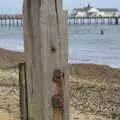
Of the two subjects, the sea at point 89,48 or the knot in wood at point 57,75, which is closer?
the knot in wood at point 57,75


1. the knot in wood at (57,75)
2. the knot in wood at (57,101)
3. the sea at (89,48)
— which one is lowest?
the sea at (89,48)

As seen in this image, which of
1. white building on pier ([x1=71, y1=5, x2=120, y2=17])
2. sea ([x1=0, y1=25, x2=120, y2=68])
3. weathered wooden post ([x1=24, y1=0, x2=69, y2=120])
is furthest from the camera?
white building on pier ([x1=71, y1=5, x2=120, y2=17])

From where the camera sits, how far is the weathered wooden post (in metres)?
2.20

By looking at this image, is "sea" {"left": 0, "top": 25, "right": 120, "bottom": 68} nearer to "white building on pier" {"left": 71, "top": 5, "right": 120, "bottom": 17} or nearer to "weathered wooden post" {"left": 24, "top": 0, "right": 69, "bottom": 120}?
"weathered wooden post" {"left": 24, "top": 0, "right": 69, "bottom": 120}

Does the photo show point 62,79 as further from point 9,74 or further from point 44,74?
point 9,74

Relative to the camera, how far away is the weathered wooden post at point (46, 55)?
2201 mm

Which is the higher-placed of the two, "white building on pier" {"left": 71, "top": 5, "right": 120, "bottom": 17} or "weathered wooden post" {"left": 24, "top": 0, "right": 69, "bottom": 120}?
"weathered wooden post" {"left": 24, "top": 0, "right": 69, "bottom": 120}

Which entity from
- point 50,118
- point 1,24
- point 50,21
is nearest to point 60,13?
point 50,21

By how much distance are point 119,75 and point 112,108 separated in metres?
9.50

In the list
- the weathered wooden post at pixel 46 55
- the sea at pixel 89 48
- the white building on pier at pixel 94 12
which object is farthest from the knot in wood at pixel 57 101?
the white building on pier at pixel 94 12

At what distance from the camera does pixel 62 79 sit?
224 cm

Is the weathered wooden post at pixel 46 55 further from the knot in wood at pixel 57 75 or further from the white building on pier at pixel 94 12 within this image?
the white building on pier at pixel 94 12

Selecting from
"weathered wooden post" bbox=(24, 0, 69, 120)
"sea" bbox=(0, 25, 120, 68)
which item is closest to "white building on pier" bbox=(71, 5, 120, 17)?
"sea" bbox=(0, 25, 120, 68)

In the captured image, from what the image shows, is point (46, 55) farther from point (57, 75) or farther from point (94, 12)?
point (94, 12)
